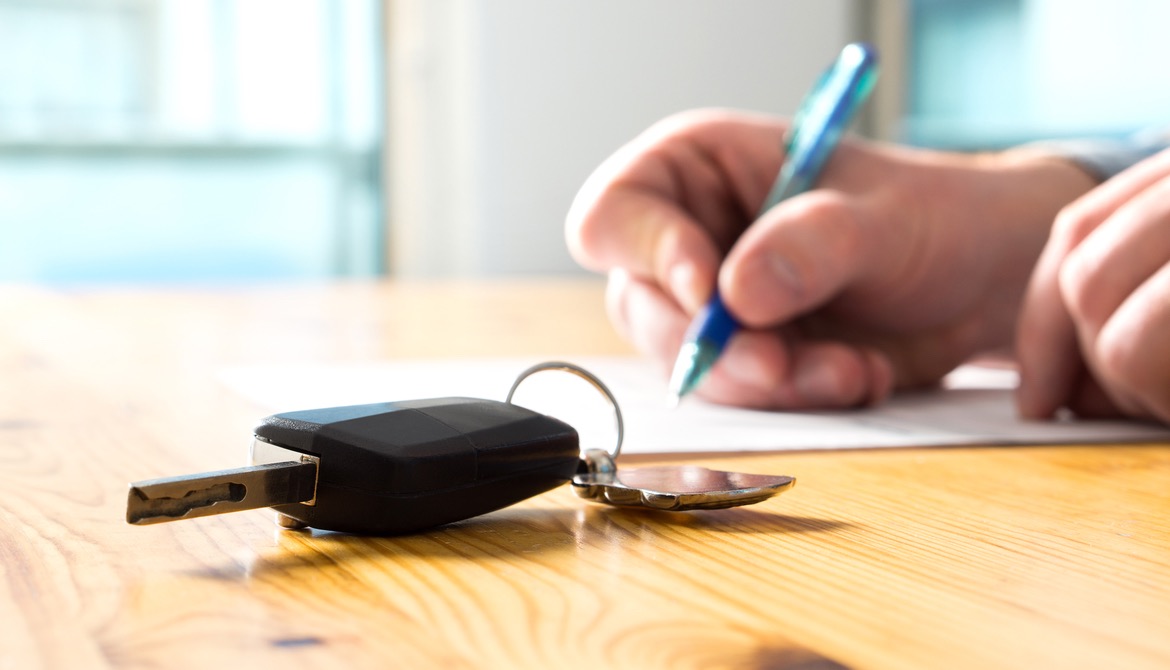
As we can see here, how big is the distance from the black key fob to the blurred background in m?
2.91

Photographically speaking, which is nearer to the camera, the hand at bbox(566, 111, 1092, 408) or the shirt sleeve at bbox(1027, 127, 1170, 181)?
the hand at bbox(566, 111, 1092, 408)

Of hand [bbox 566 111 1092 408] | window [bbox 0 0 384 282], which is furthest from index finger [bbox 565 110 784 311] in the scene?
window [bbox 0 0 384 282]

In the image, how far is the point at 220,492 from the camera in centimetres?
28

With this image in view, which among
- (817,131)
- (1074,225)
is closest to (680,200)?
(817,131)

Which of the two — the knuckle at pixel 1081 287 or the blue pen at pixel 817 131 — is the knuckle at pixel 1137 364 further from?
the blue pen at pixel 817 131

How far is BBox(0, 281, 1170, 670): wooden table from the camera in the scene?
21 centimetres

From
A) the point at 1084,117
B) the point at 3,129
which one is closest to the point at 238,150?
the point at 3,129

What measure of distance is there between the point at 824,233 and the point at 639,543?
0.33m

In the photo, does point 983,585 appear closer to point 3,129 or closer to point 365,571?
point 365,571

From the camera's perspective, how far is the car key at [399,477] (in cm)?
28

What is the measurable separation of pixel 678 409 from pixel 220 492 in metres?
0.33

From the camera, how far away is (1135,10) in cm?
286

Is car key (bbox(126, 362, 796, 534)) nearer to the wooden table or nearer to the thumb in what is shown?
the wooden table

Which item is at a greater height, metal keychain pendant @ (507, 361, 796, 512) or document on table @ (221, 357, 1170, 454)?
metal keychain pendant @ (507, 361, 796, 512)
